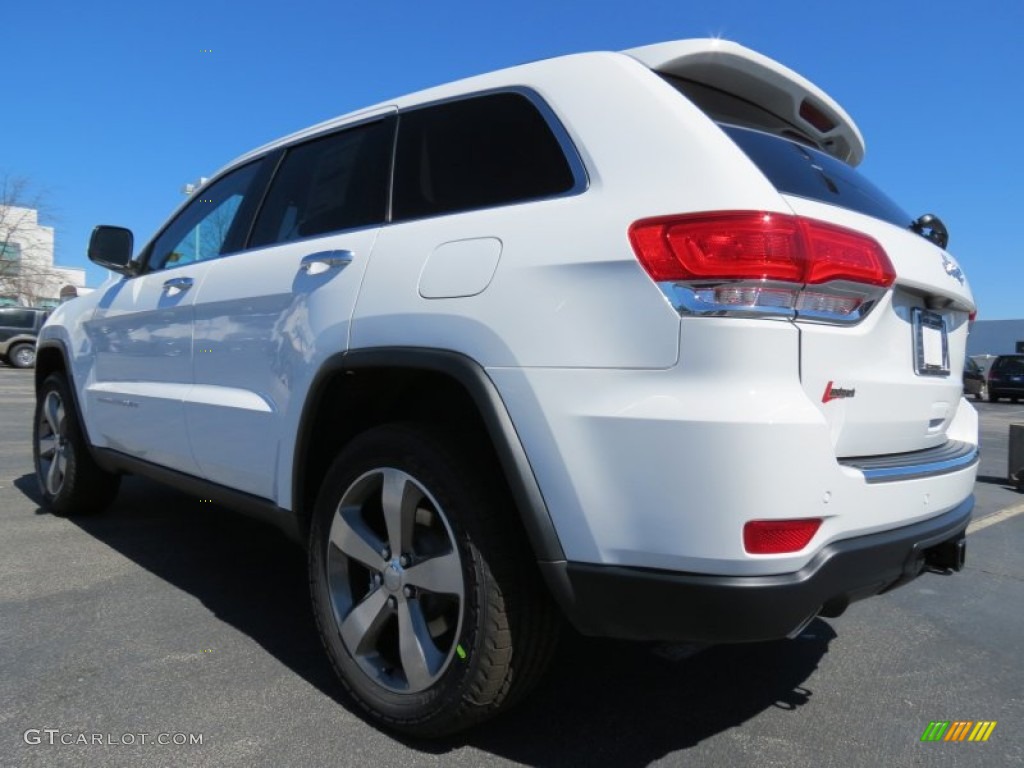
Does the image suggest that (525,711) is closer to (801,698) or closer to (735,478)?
(801,698)

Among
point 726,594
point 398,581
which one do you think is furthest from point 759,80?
point 398,581

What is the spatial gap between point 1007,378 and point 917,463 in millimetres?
29592

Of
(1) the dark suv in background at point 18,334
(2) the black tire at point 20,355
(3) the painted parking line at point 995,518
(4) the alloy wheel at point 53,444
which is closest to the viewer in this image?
(4) the alloy wheel at point 53,444

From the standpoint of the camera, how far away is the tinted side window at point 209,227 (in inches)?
133

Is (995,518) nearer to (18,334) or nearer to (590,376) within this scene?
(590,376)

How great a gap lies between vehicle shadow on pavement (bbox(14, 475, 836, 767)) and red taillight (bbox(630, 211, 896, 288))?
1.21 m

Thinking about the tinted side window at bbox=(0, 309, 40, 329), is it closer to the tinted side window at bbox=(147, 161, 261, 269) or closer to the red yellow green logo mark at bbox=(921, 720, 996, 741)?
the tinted side window at bbox=(147, 161, 261, 269)

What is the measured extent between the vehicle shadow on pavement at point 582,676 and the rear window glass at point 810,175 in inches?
53.8

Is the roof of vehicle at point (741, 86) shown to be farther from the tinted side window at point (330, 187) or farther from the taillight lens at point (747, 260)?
the taillight lens at point (747, 260)

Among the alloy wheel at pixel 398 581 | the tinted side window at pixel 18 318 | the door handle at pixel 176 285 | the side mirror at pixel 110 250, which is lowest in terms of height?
the tinted side window at pixel 18 318

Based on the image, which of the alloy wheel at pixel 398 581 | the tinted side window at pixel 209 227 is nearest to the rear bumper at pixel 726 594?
the alloy wheel at pixel 398 581

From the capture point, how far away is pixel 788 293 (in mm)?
1735

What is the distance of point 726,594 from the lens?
169 cm

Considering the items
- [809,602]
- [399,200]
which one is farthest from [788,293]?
[399,200]
